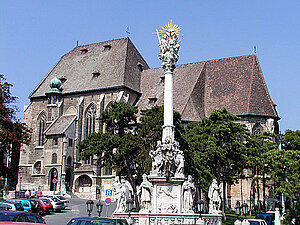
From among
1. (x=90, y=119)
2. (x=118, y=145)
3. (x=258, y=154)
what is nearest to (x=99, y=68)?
(x=90, y=119)

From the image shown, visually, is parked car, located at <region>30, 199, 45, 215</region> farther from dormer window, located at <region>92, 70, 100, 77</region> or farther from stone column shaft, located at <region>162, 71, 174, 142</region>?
dormer window, located at <region>92, 70, 100, 77</region>

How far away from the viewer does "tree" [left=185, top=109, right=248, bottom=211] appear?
3350cm

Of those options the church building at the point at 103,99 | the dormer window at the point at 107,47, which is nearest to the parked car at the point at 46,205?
the church building at the point at 103,99

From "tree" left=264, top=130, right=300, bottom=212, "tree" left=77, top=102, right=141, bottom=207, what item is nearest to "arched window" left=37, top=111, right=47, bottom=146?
"tree" left=77, top=102, right=141, bottom=207

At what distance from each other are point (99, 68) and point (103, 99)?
20.2 feet

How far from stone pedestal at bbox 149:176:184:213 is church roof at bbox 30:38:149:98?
3261 centimetres

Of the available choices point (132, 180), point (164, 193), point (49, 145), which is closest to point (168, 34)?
point (164, 193)

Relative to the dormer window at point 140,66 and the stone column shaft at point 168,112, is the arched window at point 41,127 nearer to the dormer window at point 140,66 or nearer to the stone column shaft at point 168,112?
the dormer window at point 140,66

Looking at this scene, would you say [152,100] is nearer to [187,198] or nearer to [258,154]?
[258,154]

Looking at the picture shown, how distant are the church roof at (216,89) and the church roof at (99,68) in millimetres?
3296

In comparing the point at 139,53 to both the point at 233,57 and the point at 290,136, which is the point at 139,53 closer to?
the point at 233,57

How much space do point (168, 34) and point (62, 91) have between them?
36.7 m

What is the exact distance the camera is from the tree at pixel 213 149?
110ft

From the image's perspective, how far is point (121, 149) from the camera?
35281mm
